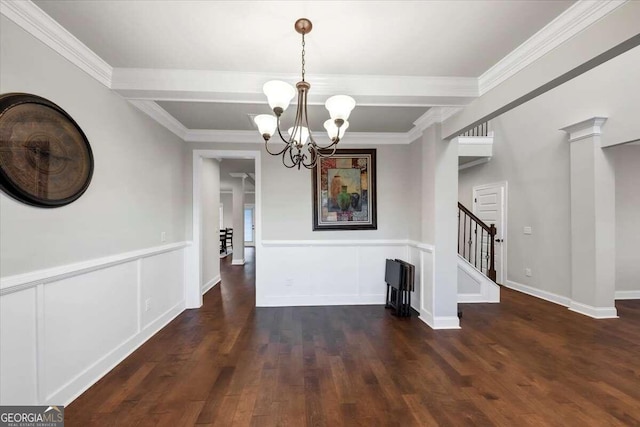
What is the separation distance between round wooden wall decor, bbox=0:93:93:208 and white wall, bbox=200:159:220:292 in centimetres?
261

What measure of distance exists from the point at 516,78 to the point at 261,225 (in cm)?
329

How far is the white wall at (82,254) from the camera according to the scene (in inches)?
62.2

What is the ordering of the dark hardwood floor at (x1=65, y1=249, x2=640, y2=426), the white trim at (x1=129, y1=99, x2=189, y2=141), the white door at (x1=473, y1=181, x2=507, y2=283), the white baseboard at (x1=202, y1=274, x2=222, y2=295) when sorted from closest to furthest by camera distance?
the dark hardwood floor at (x1=65, y1=249, x2=640, y2=426), the white trim at (x1=129, y1=99, x2=189, y2=141), the white baseboard at (x1=202, y1=274, x2=222, y2=295), the white door at (x1=473, y1=181, x2=507, y2=283)

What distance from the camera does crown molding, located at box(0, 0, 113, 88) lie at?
1.57m

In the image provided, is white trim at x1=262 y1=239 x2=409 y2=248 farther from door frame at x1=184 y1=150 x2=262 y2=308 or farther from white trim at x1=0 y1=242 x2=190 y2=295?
white trim at x1=0 y1=242 x2=190 y2=295

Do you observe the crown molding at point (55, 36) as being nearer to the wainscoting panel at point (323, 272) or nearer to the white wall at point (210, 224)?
the white wall at point (210, 224)

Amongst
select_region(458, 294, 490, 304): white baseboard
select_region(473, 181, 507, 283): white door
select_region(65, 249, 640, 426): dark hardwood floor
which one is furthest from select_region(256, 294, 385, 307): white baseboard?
select_region(473, 181, 507, 283): white door

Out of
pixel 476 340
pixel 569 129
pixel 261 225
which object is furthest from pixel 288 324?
pixel 569 129

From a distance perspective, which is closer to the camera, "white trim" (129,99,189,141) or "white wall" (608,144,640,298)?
"white trim" (129,99,189,141)

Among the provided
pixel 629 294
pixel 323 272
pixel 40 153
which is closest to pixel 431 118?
pixel 323 272

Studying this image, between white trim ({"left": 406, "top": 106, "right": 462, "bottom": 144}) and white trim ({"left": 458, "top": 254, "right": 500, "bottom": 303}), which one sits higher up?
white trim ({"left": 406, "top": 106, "right": 462, "bottom": 144})

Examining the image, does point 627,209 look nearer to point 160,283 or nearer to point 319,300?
point 319,300

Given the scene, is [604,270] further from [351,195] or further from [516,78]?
[351,195]

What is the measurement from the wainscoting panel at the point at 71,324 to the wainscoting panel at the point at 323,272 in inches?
60.2
